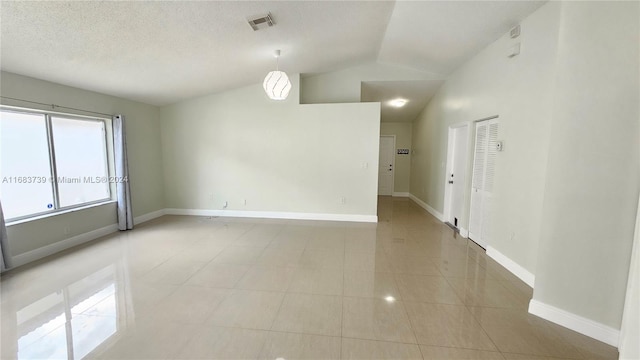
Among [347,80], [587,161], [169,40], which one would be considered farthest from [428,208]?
[169,40]

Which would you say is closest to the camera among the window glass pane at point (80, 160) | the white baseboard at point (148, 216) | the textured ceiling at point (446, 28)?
the textured ceiling at point (446, 28)

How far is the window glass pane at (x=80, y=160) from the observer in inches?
146

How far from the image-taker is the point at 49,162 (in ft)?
11.6

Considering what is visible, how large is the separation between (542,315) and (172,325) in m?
3.23

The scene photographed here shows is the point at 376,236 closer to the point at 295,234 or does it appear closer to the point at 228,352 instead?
the point at 295,234

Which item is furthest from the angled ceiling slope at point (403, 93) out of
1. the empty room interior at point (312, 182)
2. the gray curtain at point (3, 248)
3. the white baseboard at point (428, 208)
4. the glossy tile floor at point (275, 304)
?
the gray curtain at point (3, 248)

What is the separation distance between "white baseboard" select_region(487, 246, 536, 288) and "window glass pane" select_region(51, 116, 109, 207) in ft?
20.8

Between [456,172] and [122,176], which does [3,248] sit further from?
[456,172]

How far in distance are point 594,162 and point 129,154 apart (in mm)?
6606

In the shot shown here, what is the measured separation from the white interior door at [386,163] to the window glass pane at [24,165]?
311 inches

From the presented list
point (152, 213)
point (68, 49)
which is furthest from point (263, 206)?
point (68, 49)

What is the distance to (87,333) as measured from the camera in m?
1.97

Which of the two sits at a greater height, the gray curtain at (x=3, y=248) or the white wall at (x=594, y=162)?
the white wall at (x=594, y=162)

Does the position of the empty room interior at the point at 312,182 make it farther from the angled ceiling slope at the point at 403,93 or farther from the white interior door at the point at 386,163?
the white interior door at the point at 386,163
